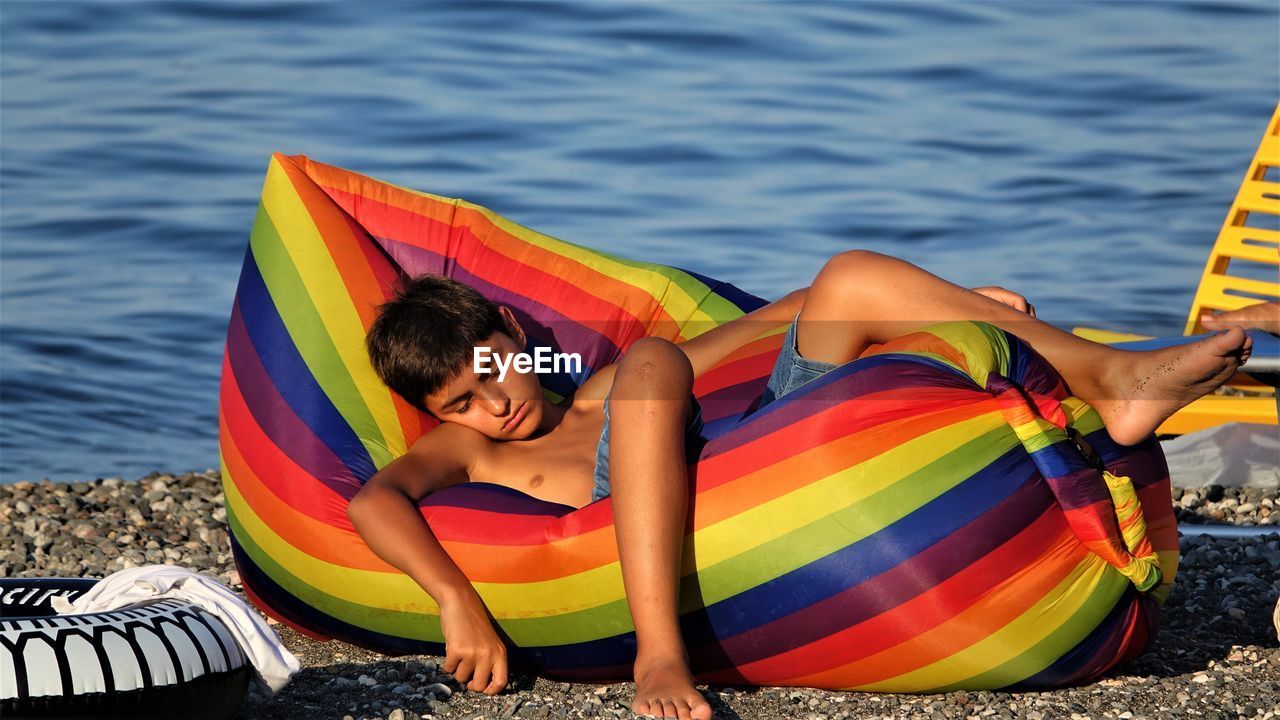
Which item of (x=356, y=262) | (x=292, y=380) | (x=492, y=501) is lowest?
(x=492, y=501)

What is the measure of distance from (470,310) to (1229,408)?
2.80m

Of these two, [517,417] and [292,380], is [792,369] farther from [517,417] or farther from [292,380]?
[292,380]

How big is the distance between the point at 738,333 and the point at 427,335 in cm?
79

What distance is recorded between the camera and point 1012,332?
120 inches

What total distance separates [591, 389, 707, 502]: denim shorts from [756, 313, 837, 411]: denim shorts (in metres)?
0.20

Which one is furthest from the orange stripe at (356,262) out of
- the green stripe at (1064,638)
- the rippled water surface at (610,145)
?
the rippled water surface at (610,145)

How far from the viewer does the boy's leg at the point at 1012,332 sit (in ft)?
9.37

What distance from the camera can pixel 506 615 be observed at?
298 centimetres

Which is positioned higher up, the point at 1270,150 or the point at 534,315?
the point at 1270,150

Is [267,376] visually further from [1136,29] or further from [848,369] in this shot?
[1136,29]

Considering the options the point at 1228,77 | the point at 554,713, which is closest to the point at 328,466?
the point at 554,713

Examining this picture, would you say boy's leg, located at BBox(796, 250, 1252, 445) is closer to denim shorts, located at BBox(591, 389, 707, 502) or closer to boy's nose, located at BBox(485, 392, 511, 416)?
denim shorts, located at BBox(591, 389, 707, 502)

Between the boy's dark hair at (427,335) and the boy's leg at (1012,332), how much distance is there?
73cm

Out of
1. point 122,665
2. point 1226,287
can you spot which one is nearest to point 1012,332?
point 122,665
